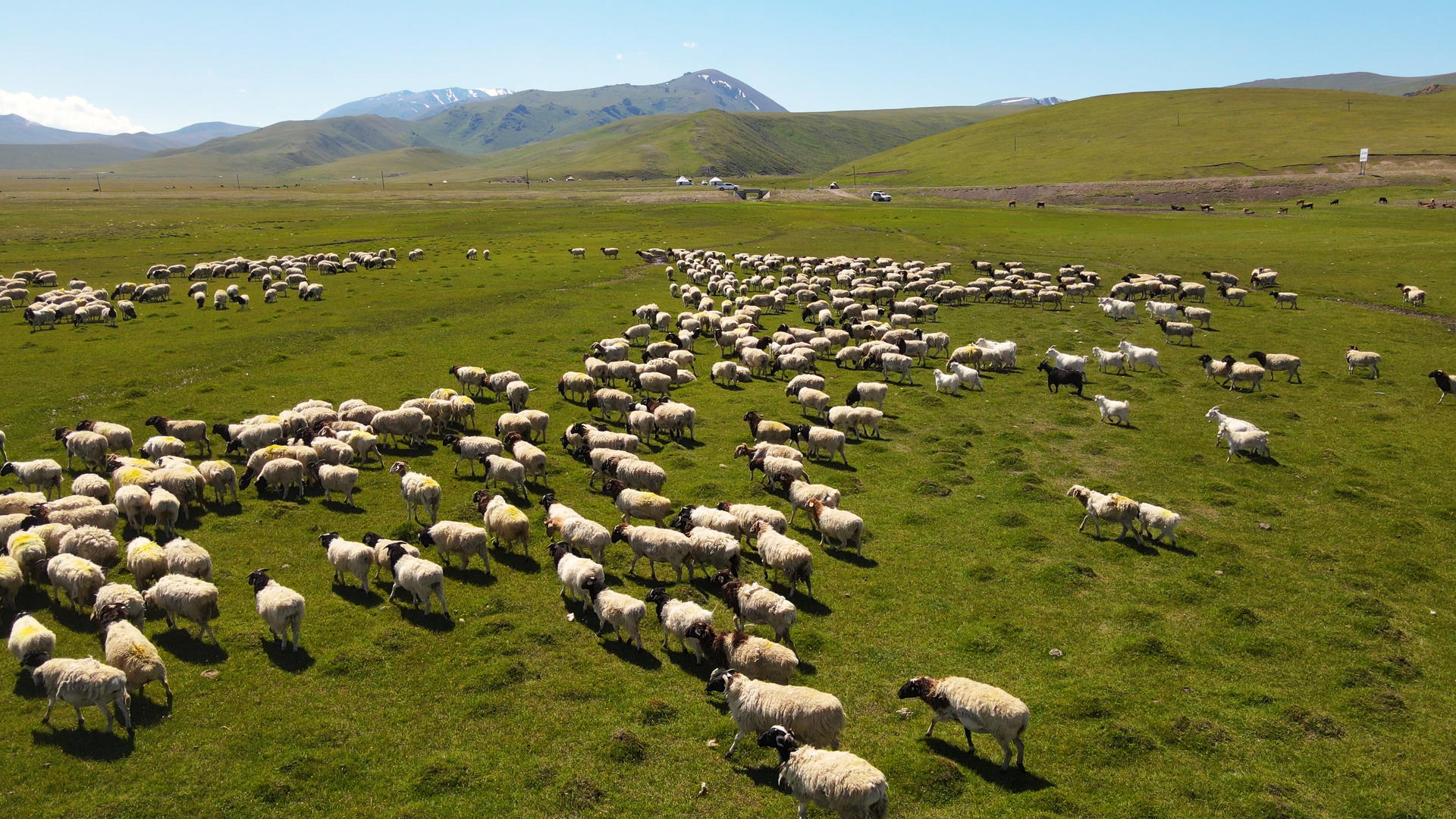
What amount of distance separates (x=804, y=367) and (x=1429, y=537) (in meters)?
20.2

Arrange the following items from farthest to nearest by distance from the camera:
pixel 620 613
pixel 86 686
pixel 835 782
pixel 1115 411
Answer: pixel 1115 411
pixel 620 613
pixel 86 686
pixel 835 782

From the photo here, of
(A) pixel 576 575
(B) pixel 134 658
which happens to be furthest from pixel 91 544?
(A) pixel 576 575

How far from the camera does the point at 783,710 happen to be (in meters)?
10.3

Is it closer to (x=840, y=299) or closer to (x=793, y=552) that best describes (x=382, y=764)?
(x=793, y=552)

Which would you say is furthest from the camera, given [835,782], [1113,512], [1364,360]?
[1364,360]

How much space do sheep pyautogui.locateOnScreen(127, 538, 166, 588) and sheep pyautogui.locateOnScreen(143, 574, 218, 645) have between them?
1.11 metres

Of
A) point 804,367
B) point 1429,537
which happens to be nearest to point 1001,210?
point 804,367

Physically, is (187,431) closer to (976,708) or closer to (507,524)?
(507,524)

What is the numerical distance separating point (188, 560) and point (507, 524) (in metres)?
5.98

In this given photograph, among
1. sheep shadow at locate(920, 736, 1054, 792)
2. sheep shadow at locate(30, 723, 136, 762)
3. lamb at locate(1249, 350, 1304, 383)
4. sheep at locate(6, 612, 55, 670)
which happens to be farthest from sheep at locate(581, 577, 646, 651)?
lamb at locate(1249, 350, 1304, 383)

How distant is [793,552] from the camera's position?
14484 mm

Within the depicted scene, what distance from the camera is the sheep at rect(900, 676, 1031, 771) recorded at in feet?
33.2

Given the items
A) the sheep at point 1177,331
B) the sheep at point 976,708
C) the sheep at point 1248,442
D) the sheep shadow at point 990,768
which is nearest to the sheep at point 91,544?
the sheep at point 976,708

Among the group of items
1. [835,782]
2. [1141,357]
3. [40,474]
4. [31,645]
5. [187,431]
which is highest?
[1141,357]
